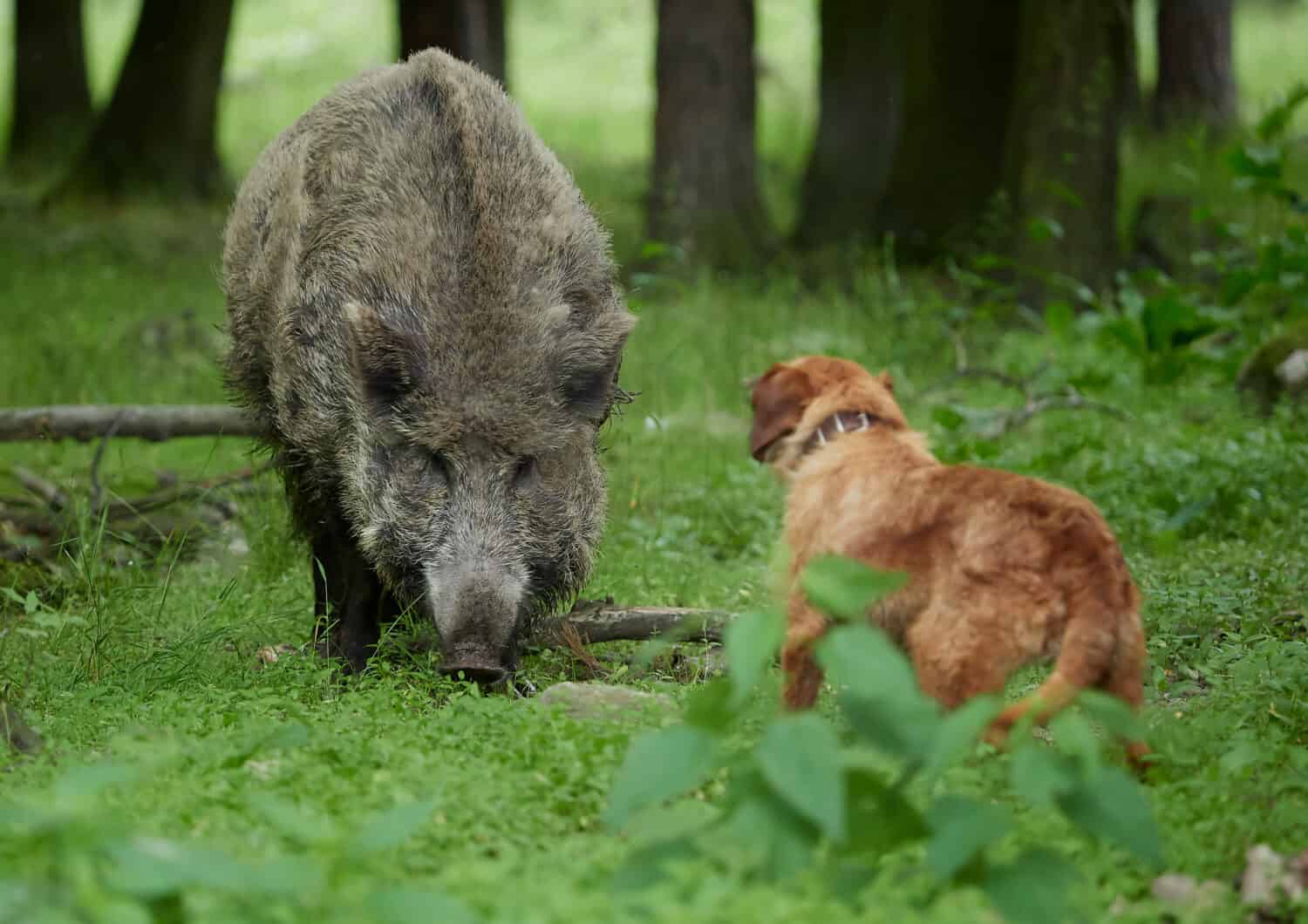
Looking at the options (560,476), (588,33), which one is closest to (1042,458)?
(560,476)

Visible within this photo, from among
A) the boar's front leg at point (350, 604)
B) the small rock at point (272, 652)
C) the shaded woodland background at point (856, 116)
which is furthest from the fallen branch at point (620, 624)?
the shaded woodland background at point (856, 116)

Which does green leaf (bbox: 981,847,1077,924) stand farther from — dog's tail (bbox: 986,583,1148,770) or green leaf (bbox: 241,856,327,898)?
green leaf (bbox: 241,856,327,898)

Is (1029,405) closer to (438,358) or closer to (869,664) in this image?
(438,358)

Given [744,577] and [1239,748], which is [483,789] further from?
[744,577]

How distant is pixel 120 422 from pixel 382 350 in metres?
2.59

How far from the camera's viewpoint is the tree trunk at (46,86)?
17.7m

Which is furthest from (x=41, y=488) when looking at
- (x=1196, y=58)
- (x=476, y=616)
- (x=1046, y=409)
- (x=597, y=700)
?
(x=1196, y=58)

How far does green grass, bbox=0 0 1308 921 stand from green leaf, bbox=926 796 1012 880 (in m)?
0.07

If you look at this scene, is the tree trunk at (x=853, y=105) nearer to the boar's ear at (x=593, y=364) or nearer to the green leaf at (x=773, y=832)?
the boar's ear at (x=593, y=364)

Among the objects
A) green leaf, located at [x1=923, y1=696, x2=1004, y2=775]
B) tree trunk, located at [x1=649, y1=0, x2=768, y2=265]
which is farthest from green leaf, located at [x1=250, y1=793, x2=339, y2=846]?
tree trunk, located at [x1=649, y1=0, x2=768, y2=265]

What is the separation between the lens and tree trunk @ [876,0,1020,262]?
530 inches

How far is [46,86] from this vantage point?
18.1m

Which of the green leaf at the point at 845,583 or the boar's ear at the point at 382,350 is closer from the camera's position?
the green leaf at the point at 845,583

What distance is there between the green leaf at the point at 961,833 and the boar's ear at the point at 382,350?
279 cm
